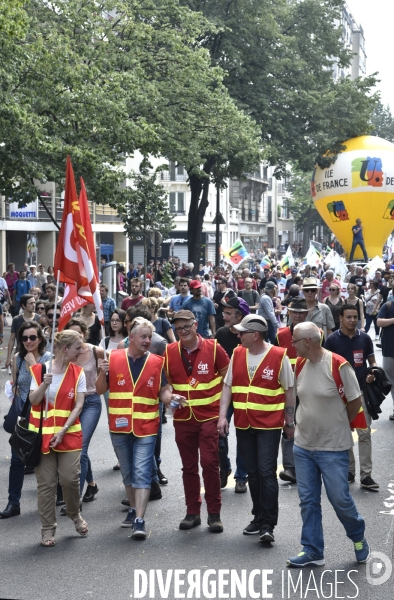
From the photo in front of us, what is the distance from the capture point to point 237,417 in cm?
767

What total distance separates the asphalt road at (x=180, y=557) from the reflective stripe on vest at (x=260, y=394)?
88 centimetres

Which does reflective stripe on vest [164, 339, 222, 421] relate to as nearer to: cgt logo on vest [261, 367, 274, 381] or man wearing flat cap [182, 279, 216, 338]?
cgt logo on vest [261, 367, 274, 381]

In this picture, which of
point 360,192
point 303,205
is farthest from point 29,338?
point 303,205

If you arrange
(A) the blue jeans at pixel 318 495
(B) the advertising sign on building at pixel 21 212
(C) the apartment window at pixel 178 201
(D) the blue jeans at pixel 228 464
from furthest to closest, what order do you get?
(C) the apartment window at pixel 178 201, (B) the advertising sign on building at pixel 21 212, (D) the blue jeans at pixel 228 464, (A) the blue jeans at pixel 318 495

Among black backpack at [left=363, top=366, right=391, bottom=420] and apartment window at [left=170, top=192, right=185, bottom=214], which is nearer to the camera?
black backpack at [left=363, top=366, right=391, bottom=420]

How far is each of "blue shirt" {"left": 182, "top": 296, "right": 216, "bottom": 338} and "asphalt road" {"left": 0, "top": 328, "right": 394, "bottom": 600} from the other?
6152mm

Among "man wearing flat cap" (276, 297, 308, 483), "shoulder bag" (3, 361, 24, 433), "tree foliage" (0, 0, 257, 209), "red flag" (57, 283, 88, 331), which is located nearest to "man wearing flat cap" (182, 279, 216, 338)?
"man wearing flat cap" (276, 297, 308, 483)

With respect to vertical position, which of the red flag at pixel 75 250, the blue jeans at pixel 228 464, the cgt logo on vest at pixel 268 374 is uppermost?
the red flag at pixel 75 250

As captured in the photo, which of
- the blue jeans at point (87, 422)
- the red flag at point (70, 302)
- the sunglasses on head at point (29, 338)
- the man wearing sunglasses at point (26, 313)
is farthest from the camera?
the man wearing sunglasses at point (26, 313)

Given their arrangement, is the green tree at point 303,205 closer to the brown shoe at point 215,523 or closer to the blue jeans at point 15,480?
the blue jeans at point 15,480

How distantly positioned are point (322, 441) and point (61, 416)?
6.70 feet

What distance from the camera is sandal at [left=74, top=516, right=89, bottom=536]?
25.1 feet

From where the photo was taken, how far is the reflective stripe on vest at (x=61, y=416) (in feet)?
24.6

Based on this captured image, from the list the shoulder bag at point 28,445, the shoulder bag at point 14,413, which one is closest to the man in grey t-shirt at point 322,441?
the shoulder bag at point 28,445
